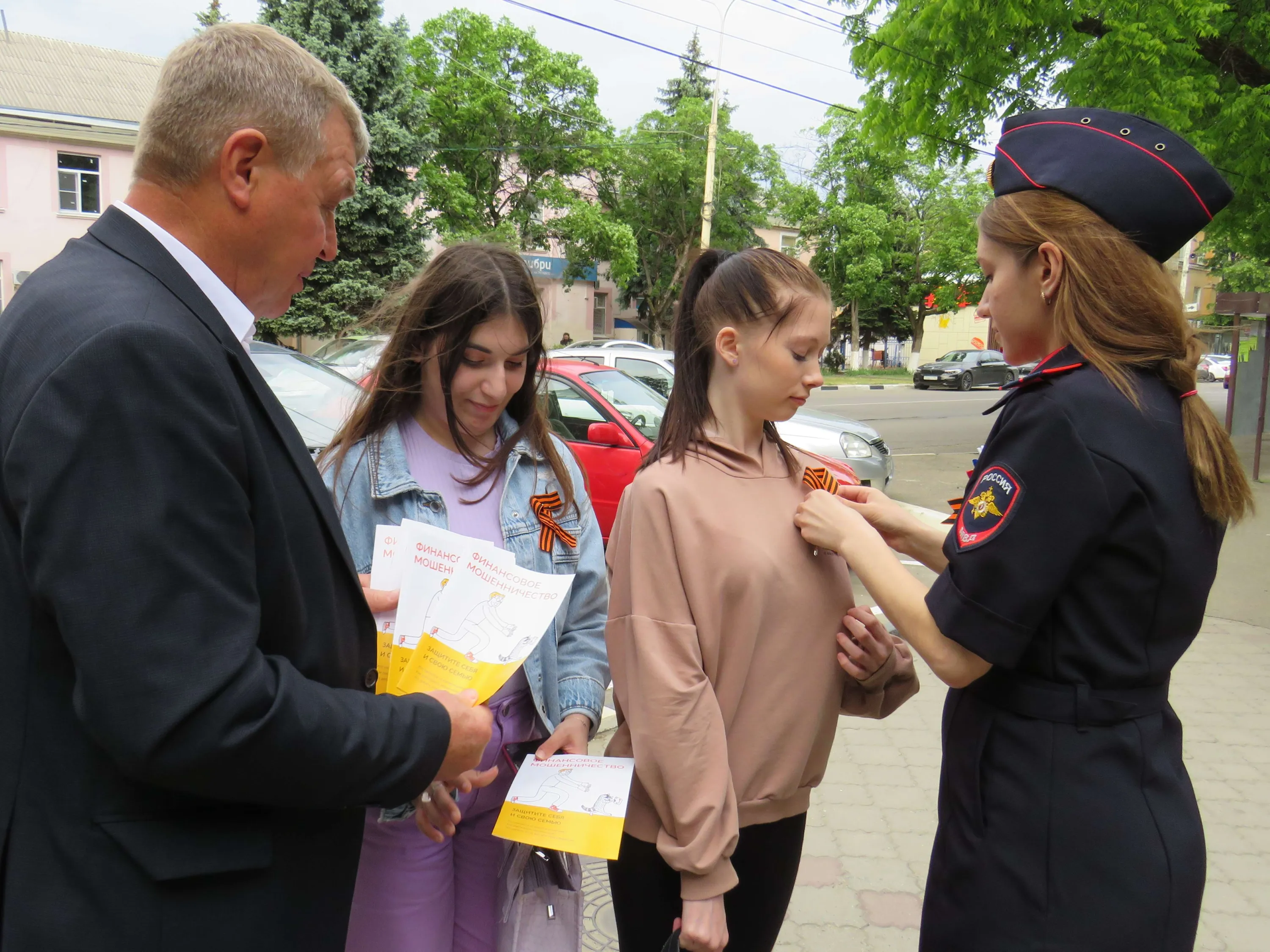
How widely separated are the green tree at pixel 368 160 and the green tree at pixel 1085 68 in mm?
13882

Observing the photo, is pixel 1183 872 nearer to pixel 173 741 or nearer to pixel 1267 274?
pixel 173 741

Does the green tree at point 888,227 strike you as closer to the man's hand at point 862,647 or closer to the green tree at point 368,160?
the green tree at point 368,160

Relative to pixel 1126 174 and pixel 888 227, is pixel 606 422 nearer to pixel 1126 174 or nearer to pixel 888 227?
pixel 1126 174

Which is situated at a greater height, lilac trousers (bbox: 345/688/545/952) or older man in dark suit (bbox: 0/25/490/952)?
older man in dark suit (bbox: 0/25/490/952)

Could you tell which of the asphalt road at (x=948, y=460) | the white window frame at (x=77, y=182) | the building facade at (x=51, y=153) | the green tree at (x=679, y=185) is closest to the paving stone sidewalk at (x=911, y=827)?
the asphalt road at (x=948, y=460)

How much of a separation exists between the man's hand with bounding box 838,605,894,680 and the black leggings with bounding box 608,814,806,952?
1.11ft

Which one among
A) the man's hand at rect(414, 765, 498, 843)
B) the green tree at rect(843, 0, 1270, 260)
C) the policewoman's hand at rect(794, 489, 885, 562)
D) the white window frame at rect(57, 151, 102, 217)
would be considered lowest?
the man's hand at rect(414, 765, 498, 843)

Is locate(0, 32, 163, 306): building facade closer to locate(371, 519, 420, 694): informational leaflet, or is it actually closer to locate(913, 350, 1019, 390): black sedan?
locate(913, 350, 1019, 390): black sedan

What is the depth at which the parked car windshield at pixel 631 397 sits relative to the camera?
7480mm

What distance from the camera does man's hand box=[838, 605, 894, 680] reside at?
69.0 inches

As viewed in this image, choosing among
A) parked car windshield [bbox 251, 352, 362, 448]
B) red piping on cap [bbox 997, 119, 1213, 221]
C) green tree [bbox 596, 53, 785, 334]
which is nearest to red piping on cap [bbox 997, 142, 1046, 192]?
red piping on cap [bbox 997, 119, 1213, 221]


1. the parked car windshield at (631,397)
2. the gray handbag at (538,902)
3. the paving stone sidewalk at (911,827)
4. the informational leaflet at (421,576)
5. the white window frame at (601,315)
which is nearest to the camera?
the informational leaflet at (421,576)

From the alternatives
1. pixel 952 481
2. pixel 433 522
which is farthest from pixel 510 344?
pixel 952 481

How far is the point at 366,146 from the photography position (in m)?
1.42
